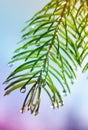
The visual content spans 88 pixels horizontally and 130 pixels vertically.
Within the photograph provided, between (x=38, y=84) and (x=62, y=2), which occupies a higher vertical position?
(x=62, y=2)

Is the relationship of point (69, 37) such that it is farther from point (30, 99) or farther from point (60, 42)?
point (30, 99)

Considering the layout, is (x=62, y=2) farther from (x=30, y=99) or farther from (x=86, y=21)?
(x=30, y=99)

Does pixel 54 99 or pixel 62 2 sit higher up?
pixel 62 2

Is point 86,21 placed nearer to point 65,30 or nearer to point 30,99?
point 65,30

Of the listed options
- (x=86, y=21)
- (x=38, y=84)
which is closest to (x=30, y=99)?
(x=38, y=84)

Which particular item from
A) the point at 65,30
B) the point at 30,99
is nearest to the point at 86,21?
the point at 65,30

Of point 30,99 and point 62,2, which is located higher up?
point 62,2

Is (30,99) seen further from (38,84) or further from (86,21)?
(86,21)
